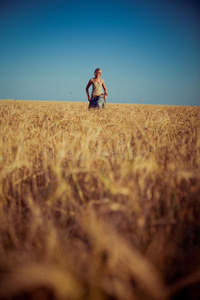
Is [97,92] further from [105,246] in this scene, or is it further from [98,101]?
[105,246]

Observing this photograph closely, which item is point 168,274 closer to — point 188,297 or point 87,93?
point 188,297

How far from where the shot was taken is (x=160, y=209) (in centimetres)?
82

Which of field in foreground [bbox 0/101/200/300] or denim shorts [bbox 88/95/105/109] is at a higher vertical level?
denim shorts [bbox 88/95/105/109]

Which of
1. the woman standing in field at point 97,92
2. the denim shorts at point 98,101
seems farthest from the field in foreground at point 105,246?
the woman standing in field at point 97,92

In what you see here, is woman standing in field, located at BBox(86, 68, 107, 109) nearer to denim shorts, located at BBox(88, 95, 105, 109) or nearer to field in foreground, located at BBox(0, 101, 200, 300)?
denim shorts, located at BBox(88, 95, 105, 109)

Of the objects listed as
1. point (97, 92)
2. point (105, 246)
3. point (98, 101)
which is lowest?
point (105, 246)

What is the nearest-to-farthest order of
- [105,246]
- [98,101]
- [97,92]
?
[105,246] < [98,101] < [97,92]

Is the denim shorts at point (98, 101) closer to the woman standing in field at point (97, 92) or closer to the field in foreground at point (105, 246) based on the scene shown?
the woman standing in field at point (97, 92)

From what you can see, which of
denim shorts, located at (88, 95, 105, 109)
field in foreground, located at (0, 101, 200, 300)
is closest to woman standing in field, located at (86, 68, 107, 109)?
denim shorts, located at (88, 95, 105, 109)

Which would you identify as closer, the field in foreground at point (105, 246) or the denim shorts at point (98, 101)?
the field in foreground at point (105, 246)

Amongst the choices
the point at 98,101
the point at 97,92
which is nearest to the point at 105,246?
the point at 98,101

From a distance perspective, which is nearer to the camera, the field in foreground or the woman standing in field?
the field in foreground

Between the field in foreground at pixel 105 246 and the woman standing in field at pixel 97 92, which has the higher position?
the woman standing in field at pixel 97 92

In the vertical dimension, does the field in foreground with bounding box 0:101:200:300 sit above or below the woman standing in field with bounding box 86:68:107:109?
below
